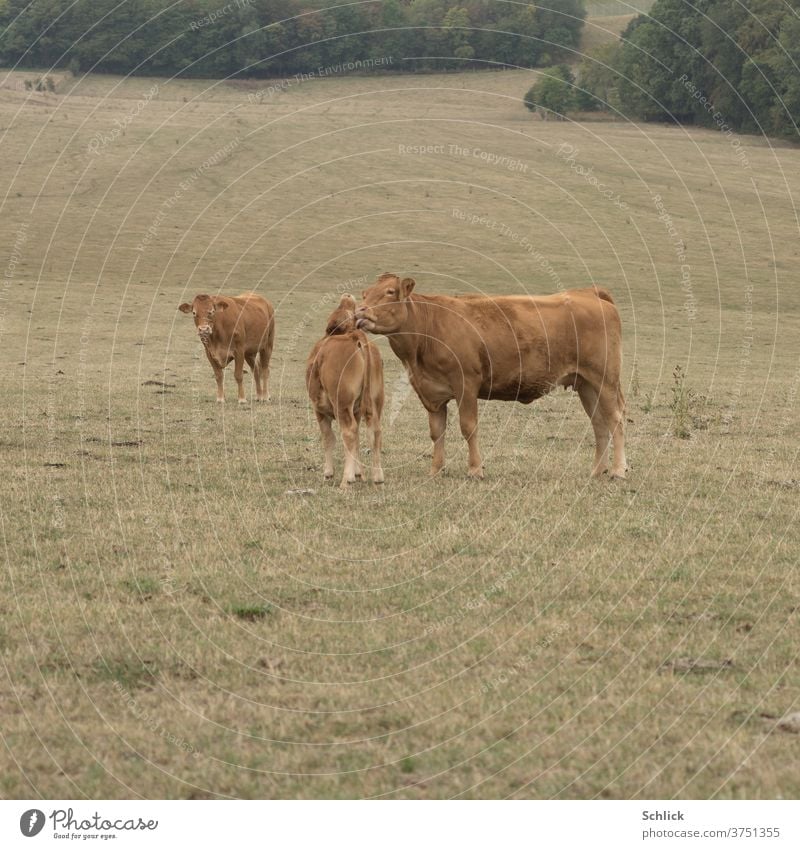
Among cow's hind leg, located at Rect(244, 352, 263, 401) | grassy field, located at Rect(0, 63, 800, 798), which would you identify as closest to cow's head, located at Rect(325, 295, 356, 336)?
grassy field, located at Rect(0, 63, 800, 798)

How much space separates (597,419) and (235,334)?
10775 millimetres

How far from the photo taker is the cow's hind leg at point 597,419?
1559 cm

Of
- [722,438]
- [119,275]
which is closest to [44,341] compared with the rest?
[119,275]

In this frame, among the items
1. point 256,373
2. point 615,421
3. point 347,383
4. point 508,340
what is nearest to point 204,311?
point 256,373

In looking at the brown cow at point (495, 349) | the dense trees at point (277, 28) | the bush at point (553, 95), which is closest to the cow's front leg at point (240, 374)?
the brown cow at point (495, 349)

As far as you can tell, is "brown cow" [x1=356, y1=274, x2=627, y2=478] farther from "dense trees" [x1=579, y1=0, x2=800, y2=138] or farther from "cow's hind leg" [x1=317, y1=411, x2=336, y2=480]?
"dense trees" [x1=579, y1=0, x2=800, y2=138]

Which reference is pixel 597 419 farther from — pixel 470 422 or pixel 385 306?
pixel 385 306

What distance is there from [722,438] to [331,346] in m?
7.67

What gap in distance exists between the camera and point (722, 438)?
19.5 meters

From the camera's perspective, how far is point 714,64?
7306 centimetres

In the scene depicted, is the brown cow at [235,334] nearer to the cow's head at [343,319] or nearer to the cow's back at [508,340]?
the cow's head at [343,319]

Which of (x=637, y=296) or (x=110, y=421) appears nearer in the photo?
(x=110, y=421)

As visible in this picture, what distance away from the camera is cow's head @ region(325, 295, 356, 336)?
14.5 meters

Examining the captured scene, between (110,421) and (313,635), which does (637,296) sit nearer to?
(110,421)
